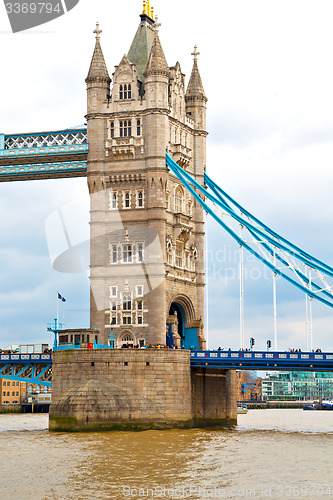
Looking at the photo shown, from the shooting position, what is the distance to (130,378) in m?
63.9

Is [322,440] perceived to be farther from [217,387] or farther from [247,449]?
[217,387]

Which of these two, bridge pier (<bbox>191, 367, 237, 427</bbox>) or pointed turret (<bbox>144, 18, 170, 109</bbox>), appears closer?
bridge pier (<bbox>191, 367, 237, 427</bbox>)

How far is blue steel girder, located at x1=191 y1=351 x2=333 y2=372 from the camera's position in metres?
64.1

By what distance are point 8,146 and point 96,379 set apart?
90.3ft

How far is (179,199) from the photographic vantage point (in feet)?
252

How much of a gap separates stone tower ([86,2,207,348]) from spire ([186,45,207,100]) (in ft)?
13.2

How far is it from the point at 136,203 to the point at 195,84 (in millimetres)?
14351

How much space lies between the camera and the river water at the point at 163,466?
1489 inches

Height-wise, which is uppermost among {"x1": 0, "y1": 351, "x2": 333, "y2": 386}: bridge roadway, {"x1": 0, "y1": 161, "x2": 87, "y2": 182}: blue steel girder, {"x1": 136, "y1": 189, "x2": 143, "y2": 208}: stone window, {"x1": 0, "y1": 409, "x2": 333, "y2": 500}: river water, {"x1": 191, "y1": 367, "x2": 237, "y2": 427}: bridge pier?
{"x1": 0, "y1": 161, "x2": 87, "y2": 182}: blue steel girder

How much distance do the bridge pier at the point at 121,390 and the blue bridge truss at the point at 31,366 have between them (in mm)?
5683

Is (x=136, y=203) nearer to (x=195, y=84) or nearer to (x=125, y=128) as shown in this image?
(x=125, y=128)

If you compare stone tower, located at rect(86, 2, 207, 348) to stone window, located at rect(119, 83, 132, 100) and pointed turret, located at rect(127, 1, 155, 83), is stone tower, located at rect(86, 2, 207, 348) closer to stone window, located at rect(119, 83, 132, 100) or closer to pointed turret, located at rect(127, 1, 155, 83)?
stone window, located at rect(119, 83, 132, 100)

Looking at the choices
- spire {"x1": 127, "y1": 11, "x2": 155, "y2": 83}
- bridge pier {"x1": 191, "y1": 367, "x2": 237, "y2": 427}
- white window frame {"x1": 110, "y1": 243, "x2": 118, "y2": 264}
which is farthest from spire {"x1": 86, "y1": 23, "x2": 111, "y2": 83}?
bridge pier {"x1": 191, "y1": 367, "x2": 237, "y2": 427}

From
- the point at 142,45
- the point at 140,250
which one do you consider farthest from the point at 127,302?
the point at 142,45
